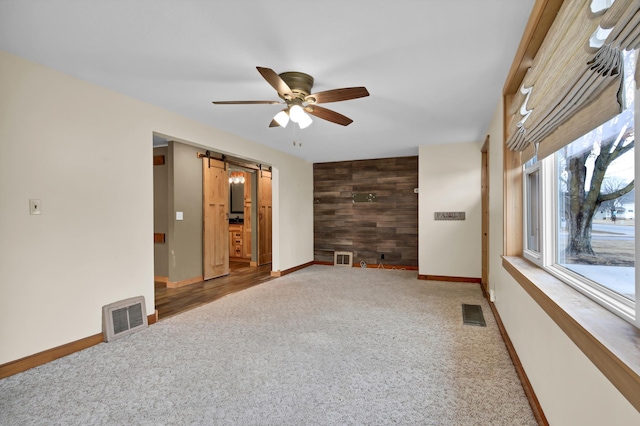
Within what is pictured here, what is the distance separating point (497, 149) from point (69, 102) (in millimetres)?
4138

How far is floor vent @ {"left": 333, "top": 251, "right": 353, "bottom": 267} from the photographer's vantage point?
22.5ft

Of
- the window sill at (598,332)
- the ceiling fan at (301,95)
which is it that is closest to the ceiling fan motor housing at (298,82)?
the ceiling fan at (301,95)

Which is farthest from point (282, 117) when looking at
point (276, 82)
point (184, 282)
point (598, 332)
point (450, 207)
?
point (450, 207)

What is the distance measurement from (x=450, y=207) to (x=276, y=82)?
4179mm

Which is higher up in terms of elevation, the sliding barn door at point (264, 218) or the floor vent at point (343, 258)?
the sliding barn door at point (264, 218)

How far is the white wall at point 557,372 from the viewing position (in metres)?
0.99

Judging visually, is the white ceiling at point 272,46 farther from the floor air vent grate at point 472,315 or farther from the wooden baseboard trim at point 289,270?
the wooden baseboard trim at point 289,270

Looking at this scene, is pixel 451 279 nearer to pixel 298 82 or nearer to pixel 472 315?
pixel 472 315

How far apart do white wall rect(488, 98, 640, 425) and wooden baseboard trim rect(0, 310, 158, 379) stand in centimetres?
344

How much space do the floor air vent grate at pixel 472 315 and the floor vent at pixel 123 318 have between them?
339 centimetres

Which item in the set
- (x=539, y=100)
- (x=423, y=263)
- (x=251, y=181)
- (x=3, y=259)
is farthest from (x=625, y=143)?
(x=251, y=181)

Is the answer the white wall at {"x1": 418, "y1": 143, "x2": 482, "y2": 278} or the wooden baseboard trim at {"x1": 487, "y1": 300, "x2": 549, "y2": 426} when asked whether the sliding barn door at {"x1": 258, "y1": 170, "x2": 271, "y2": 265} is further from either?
the wooden baseboard trim at {"x1": 487, "y1": 300, "x2": 549, "y2": 426}

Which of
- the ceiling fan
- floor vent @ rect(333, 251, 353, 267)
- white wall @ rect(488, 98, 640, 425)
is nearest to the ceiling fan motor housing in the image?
the ceiling fan

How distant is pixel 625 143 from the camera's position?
1217 millimetres
